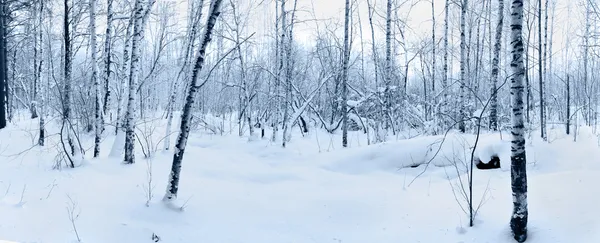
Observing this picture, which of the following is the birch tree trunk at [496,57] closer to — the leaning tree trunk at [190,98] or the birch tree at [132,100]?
the leaning tree trunk at [190,98]

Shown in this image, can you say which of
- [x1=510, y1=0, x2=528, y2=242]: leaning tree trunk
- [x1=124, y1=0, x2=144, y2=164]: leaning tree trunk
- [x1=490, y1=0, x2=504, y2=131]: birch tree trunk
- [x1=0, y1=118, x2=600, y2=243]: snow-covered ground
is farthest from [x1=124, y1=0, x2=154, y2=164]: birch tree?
[x1=490, y1=0, x2=504, y2=131]: birch tree trunk

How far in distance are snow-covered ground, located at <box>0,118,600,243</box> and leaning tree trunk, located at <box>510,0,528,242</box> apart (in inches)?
9.4

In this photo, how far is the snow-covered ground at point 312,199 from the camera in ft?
15.5

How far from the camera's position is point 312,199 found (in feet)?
21.7

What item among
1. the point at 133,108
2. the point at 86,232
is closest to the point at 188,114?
the point at 86,232

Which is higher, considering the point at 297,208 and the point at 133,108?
the point at 133,108

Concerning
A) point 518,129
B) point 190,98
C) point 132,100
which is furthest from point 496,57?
point 132,100

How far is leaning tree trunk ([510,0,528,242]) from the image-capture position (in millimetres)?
4406

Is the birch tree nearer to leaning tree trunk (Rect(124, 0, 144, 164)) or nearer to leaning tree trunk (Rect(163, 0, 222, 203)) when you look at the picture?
leaning tree trunk (Rect(124, 0, 144, 164))

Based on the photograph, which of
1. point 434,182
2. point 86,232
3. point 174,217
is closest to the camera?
point 86,232

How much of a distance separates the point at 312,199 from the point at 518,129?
3.35m

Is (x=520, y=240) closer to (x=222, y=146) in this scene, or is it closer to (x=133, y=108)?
(x=133, y=108)

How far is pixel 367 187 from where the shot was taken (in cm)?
718

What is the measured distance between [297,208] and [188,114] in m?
2.24
